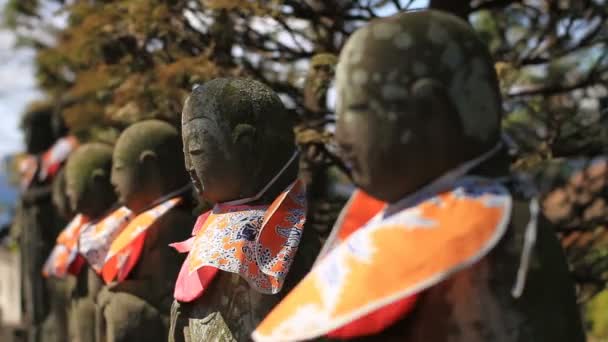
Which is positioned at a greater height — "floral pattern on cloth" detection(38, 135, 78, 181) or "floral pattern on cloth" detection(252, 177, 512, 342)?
"floral pattern on cloth" detection(252, 177, 512, 342)

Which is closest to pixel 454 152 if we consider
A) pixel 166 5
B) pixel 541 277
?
pixel 541 277

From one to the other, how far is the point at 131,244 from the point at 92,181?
1.56m

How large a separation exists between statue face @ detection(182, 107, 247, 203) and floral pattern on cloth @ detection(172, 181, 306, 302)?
0.32 feet

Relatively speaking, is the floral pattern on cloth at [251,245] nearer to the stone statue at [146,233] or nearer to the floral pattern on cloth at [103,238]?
the stone statue at [146,233]

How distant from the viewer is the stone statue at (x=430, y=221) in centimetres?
216

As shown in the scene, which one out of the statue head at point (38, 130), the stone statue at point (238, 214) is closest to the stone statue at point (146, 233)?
the stone statue at point (238, 214)

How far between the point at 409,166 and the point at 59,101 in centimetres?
654

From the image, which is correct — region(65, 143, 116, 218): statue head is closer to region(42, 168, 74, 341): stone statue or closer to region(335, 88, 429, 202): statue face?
region(42, 168, 74, 341): stone statue

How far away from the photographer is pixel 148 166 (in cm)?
453

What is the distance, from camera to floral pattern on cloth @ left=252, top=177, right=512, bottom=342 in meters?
2.13

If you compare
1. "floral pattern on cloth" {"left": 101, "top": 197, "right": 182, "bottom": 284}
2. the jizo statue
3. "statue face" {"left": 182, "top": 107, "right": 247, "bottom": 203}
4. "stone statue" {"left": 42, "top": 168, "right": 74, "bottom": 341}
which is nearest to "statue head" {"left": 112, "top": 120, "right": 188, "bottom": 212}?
"floral pattern on cloth" {"left": 101, "top": 197, "right": 182, "bottom": 284}

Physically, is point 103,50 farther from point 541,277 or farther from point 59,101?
point 541,277

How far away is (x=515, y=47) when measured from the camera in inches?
234

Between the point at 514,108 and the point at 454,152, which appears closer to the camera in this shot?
the point at 454,152
